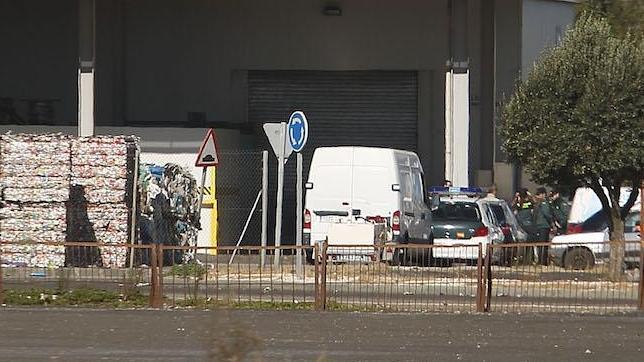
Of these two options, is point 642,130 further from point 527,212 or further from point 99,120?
point 99,120

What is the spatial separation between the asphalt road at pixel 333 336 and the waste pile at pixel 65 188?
794 cm

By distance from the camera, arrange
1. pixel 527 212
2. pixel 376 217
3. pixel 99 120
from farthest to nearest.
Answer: pixel 99 120 < pixel 527 212 < pixel 376 217

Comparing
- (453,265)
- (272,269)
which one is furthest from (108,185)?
(453,265)

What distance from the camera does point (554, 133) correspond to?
2339 cm

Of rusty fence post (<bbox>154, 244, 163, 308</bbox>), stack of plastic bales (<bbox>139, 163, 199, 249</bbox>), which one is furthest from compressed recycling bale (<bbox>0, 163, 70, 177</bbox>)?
rusty fence post (<bbox>154, 244, 163, 308</bbox>)

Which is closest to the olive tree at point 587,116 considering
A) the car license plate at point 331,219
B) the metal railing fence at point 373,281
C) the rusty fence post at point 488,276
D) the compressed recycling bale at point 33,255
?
the car license plate at point 331,219

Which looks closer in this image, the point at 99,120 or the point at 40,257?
the point at 40,257

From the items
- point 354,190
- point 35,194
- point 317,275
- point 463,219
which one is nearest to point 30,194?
point 35,194

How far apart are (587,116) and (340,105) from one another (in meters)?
12.9

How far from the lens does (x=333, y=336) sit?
42.6ft

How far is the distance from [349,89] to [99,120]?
266 inches

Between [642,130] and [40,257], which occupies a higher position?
[642,130]

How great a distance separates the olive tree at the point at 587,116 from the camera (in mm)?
22859

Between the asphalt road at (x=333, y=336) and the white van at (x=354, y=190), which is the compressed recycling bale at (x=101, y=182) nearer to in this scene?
the white van at (x=354, y=190)
